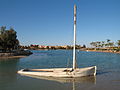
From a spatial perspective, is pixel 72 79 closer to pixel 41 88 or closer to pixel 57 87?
pixel 57 87

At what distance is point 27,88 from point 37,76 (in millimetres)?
6694

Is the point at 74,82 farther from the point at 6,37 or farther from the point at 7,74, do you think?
the point at 6,37

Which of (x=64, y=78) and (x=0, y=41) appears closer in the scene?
(x=64, y=78)

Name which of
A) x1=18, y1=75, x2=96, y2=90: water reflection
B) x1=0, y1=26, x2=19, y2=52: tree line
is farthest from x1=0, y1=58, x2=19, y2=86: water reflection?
Answer: x1=0, y1=26, x2=19, y2=52: tree line

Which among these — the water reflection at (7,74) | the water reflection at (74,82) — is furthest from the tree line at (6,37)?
the water reflection at (74,82)

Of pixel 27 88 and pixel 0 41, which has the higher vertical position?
pixel 0 41

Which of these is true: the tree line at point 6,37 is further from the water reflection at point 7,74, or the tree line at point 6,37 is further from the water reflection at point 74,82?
the water reflection at point 74,82

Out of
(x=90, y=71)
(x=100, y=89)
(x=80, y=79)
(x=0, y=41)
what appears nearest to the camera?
(x=100, y=89)

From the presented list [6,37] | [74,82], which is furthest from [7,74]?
[6,37]

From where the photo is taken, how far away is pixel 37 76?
2595 centimetres

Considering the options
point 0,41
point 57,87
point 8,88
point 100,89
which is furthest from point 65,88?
point 0,41

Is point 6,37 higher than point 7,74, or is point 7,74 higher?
point 6,37

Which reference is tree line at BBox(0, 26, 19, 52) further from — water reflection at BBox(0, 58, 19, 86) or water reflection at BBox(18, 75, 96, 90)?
water reflection at BBox(18, 75, 96, 90)

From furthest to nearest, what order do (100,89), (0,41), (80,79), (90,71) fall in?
(0,41) < (90,71) < (80,79) < (100,89)
